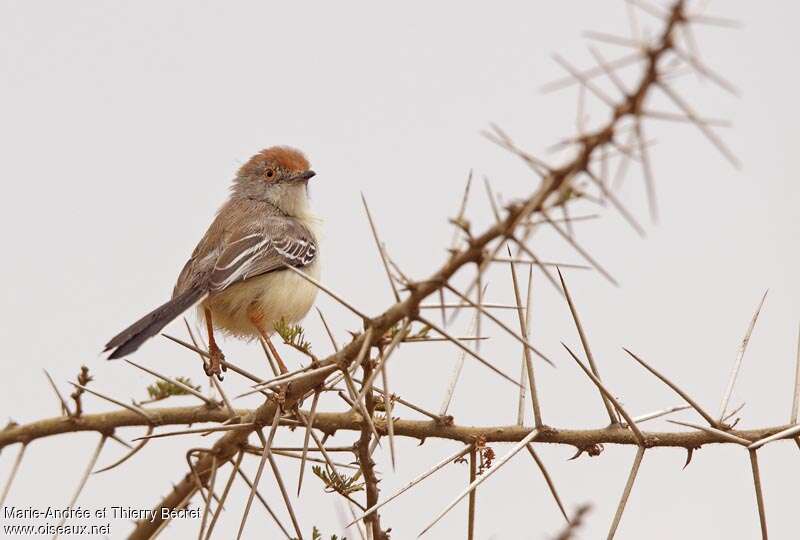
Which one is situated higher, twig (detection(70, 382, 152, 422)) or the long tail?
the long tail

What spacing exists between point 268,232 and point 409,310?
15.4ft

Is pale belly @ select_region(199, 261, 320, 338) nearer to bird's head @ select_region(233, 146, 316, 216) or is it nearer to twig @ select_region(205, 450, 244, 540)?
bird's head @ select_region(233, 146, 316, 216)

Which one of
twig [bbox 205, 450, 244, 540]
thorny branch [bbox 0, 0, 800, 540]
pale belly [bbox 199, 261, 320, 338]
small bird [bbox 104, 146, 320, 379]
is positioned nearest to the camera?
thorny branch [bbox 0, 0, 800, 540]

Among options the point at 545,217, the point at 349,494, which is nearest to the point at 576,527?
the point at 545,217

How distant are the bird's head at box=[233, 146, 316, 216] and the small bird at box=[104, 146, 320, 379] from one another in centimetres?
3

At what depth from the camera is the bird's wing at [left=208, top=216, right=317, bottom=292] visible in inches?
235

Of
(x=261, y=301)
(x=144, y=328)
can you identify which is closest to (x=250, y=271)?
(x=261, y=301)

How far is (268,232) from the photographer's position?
22.1 ft

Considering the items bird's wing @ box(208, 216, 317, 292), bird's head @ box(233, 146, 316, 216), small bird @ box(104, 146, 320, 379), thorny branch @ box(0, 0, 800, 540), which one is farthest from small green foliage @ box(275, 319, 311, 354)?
bird's head @ box(233, 146, 316, 216)

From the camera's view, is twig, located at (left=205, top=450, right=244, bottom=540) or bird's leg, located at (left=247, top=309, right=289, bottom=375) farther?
bird's leg, located at (left=247, top=309, right=289, bottom=375)

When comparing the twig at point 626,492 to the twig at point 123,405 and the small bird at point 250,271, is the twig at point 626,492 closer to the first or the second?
the twig at point 123,405

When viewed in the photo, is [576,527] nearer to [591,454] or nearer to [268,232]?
[591,454]

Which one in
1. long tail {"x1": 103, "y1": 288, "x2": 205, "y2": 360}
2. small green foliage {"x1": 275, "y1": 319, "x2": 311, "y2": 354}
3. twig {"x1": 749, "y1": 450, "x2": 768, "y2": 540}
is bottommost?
twig {"x1": 749, "y1": 450, "x2": 768, "y2": 540}

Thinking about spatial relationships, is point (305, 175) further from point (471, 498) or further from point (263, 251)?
point (471, 498)
